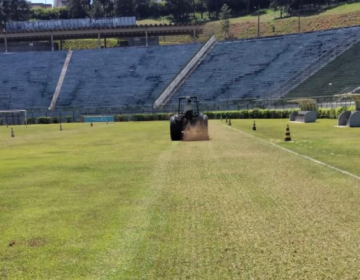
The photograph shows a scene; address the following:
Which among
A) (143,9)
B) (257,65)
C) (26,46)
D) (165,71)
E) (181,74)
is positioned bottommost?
(181,74)

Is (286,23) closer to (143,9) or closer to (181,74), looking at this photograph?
(181,74)

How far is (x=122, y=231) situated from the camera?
6.83m

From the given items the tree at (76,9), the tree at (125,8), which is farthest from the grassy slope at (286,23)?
the tree at (76,9)

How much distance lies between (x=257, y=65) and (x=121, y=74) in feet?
72.7

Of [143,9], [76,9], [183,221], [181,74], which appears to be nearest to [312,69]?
[181,74]

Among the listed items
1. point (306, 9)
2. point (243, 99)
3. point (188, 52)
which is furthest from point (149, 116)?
point (306, 9)

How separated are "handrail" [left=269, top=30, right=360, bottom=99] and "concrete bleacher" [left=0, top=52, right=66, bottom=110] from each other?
116 ft

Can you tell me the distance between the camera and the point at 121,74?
76.2 meters

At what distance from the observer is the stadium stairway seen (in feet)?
184

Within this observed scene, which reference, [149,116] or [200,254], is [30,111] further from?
[200,254]

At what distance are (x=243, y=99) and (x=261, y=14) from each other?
7649 centimetres

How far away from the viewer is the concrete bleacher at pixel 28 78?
7319 centimetres

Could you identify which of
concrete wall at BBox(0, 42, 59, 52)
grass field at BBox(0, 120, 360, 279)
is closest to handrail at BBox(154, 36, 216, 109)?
concrete wall at BBox(0, 42, 59, 52)

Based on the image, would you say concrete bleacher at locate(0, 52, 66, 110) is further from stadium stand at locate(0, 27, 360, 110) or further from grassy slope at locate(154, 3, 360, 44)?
grassy slope at locate(154, 3, 360, 44)
